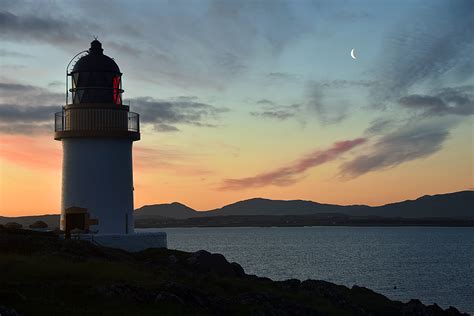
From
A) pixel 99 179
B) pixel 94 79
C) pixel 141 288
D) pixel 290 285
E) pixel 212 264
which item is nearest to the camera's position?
pixel 141 288

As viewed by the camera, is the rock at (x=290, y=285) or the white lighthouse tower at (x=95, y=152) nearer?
the rock at (x=290, y=285)

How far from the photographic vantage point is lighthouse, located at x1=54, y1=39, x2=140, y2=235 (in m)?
37.5

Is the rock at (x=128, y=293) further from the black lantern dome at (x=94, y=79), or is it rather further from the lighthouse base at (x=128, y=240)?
the black lantern dome at (x=94, y=79)

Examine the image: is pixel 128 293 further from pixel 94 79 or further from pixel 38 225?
pixel 38 225

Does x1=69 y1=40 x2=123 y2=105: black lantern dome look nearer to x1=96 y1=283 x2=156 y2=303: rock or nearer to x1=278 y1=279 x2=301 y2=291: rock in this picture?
x1=278 y1=279 x2=301 y2=291: rock

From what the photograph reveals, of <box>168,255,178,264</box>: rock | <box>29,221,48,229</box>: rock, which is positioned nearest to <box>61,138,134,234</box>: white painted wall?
<box>29,221,48,229</box>: rock

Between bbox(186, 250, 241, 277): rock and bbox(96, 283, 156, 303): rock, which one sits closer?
bbox(96, 283, 156, 303): rock

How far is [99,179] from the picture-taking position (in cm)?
3753

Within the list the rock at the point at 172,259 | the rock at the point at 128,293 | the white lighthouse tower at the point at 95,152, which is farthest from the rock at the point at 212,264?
the rock at the point at 128,293

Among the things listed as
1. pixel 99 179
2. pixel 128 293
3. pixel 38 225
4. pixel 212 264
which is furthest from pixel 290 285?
pixel 38 225

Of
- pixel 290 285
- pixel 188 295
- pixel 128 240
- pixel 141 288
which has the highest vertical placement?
pixel 128 240

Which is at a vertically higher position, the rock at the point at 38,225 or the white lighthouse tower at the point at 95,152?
the white lighthouse tower at the point at 95,152

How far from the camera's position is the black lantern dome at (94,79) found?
37.9 m

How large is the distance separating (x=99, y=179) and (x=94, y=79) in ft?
19.5
